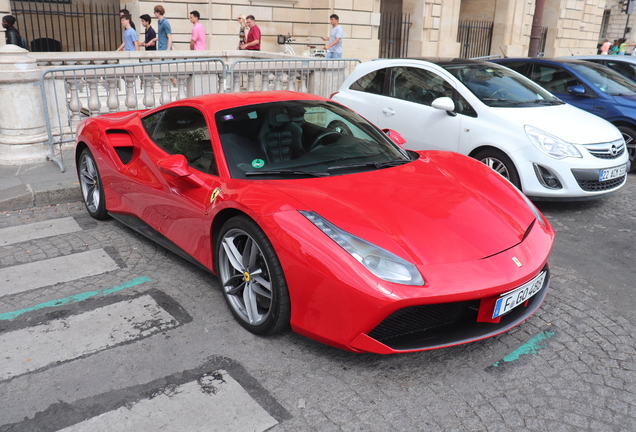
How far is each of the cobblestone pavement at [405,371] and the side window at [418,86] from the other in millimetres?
3167

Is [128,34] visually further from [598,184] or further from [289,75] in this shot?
[598,184]

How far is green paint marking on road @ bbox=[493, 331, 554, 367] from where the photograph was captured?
124 inches

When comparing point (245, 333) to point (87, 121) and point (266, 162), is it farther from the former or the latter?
Result: point (87, 121)

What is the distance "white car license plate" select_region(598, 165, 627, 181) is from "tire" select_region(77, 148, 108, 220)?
4851mm

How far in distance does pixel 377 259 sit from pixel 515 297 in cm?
77

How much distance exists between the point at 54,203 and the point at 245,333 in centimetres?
372

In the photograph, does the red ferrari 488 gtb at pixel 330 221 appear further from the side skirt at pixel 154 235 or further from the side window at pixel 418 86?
the side window at pixel 418 86

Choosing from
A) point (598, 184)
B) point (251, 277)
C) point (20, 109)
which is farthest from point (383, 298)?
point (20, 109)

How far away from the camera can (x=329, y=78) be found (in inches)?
415

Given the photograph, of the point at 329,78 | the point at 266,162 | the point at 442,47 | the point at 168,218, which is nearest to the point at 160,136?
the point at 168,218

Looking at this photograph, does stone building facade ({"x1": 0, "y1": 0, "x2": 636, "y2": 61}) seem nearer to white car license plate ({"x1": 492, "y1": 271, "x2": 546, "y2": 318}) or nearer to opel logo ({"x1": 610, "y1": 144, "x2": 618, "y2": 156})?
opel logo ({"x1": 610, "y1": 144, "x2": 618, "y2": 156})

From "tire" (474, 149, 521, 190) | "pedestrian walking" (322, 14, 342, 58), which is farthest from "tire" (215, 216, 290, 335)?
"pedestrian walking" (322, 14, 342, 58)

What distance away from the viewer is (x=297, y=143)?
12.6 ft

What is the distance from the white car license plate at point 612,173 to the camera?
5844mm
